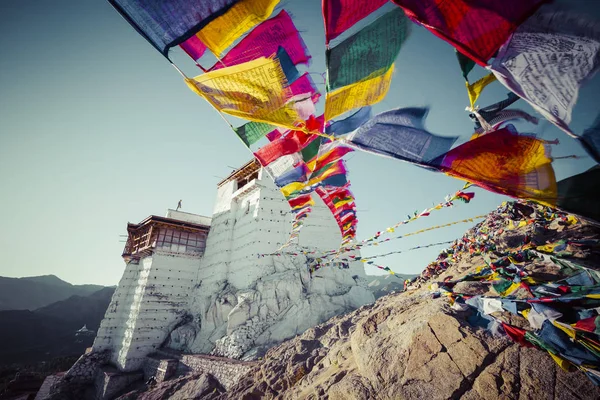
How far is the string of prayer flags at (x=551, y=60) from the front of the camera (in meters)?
2.13

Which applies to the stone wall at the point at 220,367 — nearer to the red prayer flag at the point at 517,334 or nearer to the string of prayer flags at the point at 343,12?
the red prayer flag at the point at 517,334

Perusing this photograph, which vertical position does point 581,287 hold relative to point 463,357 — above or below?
above

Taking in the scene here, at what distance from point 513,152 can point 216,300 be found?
61.0 ft

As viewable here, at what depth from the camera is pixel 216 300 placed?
1756cm

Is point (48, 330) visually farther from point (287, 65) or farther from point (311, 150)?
point (287, 65)

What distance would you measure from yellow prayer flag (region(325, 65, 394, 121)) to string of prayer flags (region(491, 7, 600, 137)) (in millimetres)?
1704

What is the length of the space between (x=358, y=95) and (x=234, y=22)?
2.36 m

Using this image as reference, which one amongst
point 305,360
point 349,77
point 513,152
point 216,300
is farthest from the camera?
point 216,300

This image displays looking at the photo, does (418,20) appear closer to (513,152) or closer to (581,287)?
(513,152)

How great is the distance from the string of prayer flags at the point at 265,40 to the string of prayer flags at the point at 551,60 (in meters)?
3.54

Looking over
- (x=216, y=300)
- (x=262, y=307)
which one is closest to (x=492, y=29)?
(x=262, y=307)

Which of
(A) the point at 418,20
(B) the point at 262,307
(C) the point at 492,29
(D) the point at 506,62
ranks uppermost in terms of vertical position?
(A) the point at 418,20

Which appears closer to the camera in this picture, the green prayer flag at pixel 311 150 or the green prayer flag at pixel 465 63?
the green prayer flag at pixel 465 63

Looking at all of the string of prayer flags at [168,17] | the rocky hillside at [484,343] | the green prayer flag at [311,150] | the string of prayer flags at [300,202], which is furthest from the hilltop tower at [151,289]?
the string of prayer flags at [168,17]
